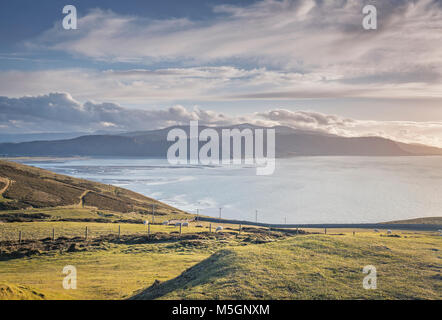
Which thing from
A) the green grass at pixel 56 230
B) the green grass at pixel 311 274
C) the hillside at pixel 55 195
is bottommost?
the green grass at pixel 56 230

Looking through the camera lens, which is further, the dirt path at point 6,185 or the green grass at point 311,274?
the dirt path at point 6,185

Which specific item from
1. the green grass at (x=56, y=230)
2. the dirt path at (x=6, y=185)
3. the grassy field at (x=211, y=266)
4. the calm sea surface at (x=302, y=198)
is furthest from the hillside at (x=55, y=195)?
the grassy field at (x=211, y=266)

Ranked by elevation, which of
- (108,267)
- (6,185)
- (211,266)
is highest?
(6,185)

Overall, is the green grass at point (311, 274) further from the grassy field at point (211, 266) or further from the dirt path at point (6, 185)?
the dirt path at point (6, 185)

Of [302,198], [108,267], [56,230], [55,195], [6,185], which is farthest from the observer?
[302,198]

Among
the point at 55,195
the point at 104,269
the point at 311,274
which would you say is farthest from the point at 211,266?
the point at 55,195

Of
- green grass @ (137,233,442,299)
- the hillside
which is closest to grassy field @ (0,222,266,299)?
green grass @ (137,233,442,299)

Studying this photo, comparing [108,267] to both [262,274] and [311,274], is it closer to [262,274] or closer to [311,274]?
[262,274]
